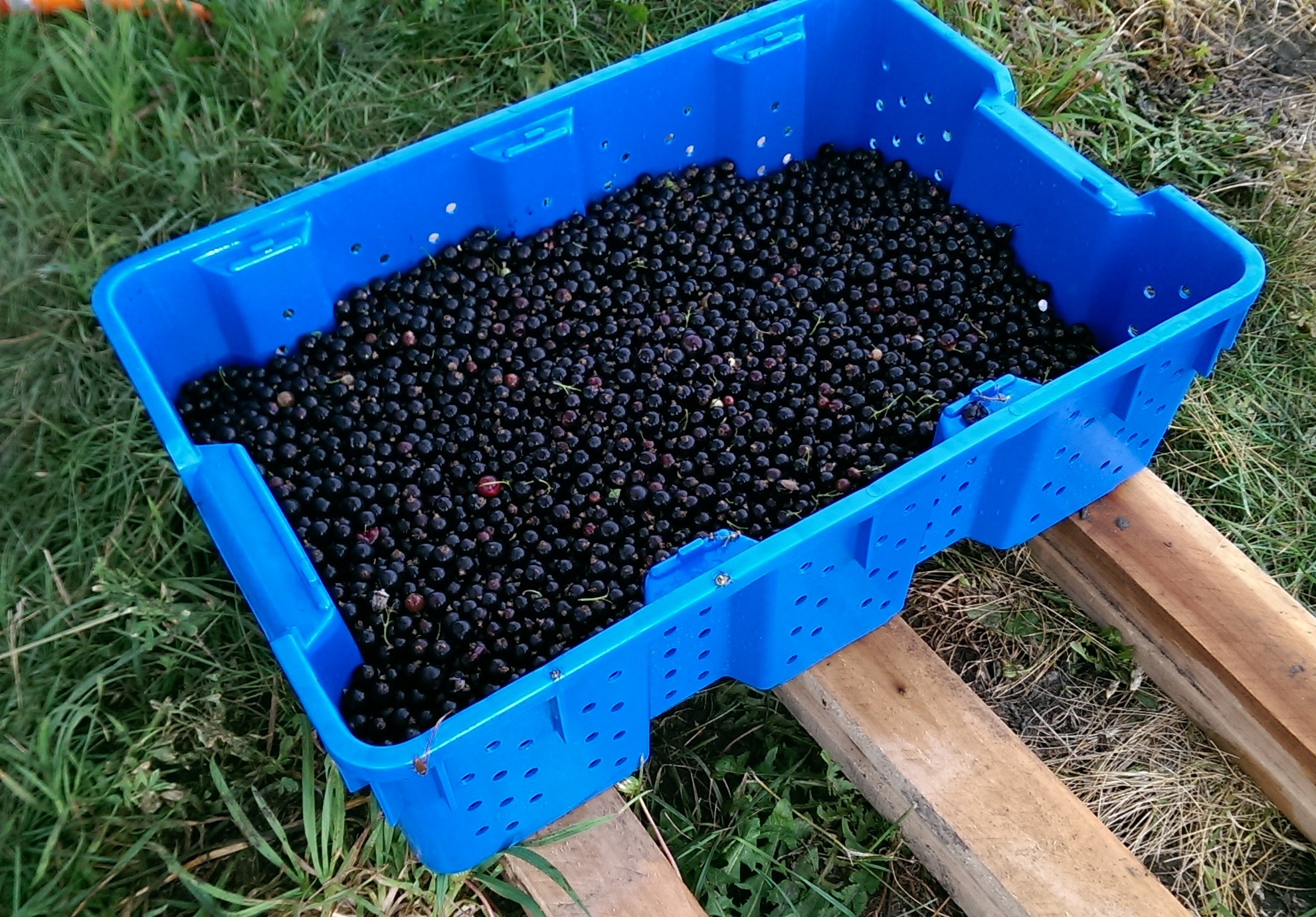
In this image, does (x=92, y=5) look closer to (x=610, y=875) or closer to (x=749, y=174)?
(x=749, y=174)

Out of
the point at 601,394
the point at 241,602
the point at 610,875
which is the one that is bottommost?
the point at 610,875

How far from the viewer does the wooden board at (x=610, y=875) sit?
1450mm

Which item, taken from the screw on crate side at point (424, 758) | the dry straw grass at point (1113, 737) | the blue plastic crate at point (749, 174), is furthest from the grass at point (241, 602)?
the screw on crate side at point (424, 758)

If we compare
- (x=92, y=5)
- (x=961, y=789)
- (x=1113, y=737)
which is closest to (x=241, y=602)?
(x=961, y=789)

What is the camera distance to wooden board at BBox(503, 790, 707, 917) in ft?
4.76

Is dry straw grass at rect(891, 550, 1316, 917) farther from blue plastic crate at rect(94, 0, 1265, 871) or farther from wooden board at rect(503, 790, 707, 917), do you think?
wooden board at rect(503, 790, 707, 917)

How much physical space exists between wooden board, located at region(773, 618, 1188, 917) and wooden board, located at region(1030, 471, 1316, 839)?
0.32m

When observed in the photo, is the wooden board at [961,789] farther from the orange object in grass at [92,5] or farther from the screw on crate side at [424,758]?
the orange object in grass at [92,5]

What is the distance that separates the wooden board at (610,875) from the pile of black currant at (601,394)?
241 millimetres

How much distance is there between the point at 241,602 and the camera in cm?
171

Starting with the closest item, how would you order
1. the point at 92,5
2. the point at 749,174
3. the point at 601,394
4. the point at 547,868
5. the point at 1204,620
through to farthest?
the point at 547,868
the point at 1204,620
the point at 601,394
the point at 92,5
the point at 749,174

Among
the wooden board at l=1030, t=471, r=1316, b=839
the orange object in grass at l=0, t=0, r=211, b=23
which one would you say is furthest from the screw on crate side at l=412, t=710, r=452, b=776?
the orange object in grass at l=0, t=0, r=211, b=23

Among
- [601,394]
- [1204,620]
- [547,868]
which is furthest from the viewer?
[601,394]

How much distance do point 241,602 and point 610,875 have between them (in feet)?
2.31
